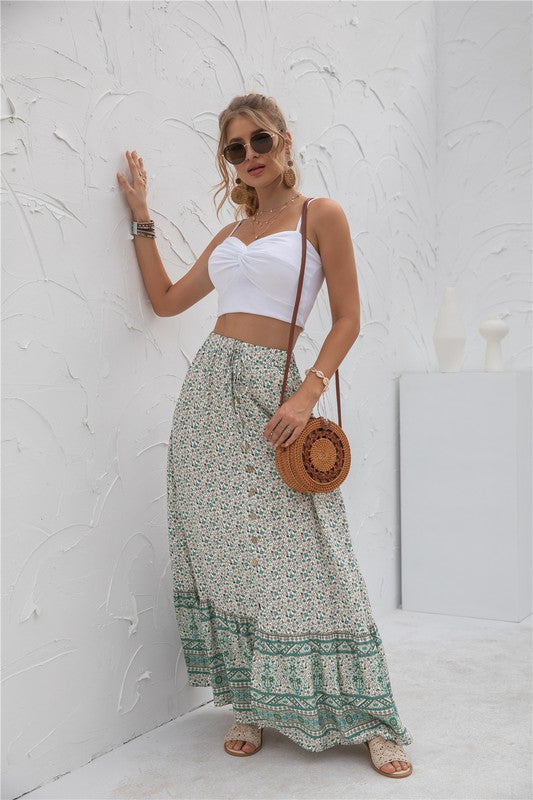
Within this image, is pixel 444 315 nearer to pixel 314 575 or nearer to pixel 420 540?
pixel 420 540

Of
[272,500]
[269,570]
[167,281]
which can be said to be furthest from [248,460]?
[167,281]

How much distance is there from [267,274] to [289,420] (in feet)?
1.08

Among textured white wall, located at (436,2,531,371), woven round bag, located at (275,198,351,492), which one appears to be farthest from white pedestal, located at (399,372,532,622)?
woven round bag, located at (275,198,351,492)

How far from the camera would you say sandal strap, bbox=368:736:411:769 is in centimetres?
192

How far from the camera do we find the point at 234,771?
1932 mm

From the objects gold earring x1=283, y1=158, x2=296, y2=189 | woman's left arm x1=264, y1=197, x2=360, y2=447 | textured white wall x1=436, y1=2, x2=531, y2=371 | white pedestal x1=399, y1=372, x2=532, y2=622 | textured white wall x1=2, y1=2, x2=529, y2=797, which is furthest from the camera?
textured white wall x1=436, y1=2, x2=531, y2=371

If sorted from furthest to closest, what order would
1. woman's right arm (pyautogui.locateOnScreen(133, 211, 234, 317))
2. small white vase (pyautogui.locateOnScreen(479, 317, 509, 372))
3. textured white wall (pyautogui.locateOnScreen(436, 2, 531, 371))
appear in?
textured white wall (pyautogui.locateOnScreen(436, 2, 531, 371)) < small white vase (pyautogui.locateOnScreen(479, 317, 509, 372)) < woman's right arm (pyautogui.locateOnScreen(133, 211, 234, 317))

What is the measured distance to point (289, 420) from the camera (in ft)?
6.10

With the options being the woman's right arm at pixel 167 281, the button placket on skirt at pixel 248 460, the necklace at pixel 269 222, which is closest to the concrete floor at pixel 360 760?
the button placket on skirt at pixel 248 460

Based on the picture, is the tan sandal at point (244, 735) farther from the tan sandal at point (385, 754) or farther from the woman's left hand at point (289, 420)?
the woman's left hand at point (289, 420)

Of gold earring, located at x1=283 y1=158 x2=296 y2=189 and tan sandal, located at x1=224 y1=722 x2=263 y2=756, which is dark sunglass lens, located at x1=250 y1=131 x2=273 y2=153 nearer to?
gold earring, located at x1=283 y1=158 x2=296 y2=189

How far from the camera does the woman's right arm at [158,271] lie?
6.82ft

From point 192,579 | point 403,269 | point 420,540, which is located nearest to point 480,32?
point 403,269

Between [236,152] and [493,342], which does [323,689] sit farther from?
[493,342]
